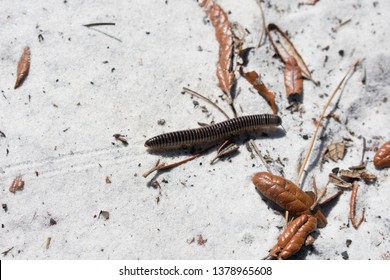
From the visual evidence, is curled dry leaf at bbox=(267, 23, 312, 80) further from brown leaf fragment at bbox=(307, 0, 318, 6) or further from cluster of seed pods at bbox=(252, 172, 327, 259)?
cluster of seed pods at bbox=(252, 172, 327, 259)

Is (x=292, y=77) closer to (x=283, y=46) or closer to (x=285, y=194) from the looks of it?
(x=283, y=46)

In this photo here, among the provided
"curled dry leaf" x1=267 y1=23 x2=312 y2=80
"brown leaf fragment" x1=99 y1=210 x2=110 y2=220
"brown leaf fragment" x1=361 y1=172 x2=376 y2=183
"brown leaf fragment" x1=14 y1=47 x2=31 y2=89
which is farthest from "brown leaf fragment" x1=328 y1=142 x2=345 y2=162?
"brown leaf fragment" x1=14 y1=47 x2=31 y2=89

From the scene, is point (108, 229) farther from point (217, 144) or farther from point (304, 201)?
point (304, 201)

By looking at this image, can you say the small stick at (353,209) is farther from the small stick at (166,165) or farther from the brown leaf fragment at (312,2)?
the brown leaf fragment at (312,2)

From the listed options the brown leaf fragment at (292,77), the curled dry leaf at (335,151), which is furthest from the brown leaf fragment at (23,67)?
the curled dry leaf at (335,151)

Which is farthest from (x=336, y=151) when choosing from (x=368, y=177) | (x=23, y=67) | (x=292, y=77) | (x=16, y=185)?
(x=23, y=67)
